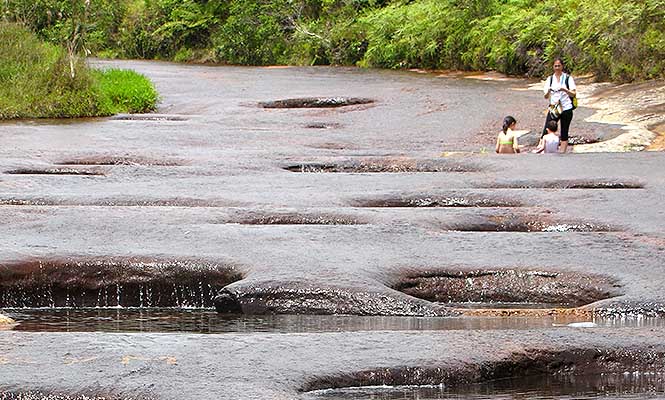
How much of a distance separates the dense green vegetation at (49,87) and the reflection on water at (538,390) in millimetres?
17170

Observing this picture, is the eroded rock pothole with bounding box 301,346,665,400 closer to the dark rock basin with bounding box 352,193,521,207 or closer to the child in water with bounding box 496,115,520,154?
the dark rock basin with bounding box 352,193,521,207

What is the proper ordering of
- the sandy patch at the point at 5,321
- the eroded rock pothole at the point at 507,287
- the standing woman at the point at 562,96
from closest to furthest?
the sandy patch at the point at 5,321 < the eroded rock pothole at the point at 507,287 < the standing woman at the point at 562,96

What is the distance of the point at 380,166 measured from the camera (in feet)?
50.9

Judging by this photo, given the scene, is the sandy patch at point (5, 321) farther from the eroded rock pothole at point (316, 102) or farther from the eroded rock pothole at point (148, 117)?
the eroded rock pothole at point (316, 102)

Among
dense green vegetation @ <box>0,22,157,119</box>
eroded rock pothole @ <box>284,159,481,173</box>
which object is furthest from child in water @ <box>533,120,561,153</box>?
dense green vegetation @ <box>0,22,157,119</box>

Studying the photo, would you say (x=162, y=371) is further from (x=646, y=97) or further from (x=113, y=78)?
(x=113, y=78)

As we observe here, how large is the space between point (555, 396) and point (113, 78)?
2184 cm

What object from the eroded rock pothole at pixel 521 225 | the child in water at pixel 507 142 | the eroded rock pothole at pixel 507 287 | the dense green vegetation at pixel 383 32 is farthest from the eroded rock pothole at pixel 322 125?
the eroded rock pothole at pixel 507 287

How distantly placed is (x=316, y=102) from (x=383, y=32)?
640 inches

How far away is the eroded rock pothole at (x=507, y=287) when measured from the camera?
821 cm

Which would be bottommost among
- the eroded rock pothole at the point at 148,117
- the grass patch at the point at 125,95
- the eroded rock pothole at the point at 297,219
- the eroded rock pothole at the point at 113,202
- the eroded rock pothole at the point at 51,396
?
the eroded rock pothole at the point at 148,117

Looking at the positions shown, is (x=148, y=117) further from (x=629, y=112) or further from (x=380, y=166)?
(x=629, y=112)

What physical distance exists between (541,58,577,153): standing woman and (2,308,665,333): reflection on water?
1025 cm

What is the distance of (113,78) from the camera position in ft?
87.3
